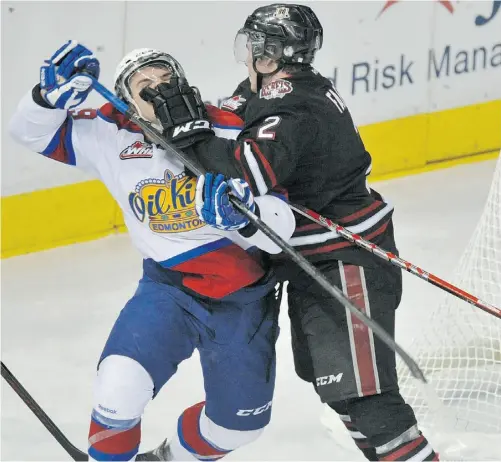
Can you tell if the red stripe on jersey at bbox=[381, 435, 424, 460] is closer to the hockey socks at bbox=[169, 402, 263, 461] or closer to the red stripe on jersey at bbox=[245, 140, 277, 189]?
the hockey socks at bbox=[169, 402, 263, 461]

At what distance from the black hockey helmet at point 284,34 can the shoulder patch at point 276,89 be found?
0.25 feet

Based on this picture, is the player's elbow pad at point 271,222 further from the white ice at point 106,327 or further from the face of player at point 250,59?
the white ice at point 106,327

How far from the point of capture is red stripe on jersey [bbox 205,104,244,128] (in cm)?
294

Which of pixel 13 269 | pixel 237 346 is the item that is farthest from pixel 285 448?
pixel 13 269

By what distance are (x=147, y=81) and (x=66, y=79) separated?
0.60 ft

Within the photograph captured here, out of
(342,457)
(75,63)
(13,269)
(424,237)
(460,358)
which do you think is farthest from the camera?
(424,237)

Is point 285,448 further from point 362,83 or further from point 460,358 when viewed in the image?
point 362,83

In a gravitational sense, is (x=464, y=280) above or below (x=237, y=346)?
below

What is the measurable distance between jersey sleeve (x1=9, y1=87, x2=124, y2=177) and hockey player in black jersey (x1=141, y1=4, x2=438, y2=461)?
23 cm

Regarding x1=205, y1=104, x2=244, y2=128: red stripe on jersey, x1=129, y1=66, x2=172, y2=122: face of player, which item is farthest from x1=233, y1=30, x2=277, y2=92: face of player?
x1=129, y1=66, x2=172, y2=122: face of player

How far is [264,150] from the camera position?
273 cm

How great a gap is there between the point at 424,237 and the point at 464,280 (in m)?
1.36

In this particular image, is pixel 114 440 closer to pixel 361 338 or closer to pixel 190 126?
pixel 361 338

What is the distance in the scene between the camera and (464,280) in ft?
12.8
